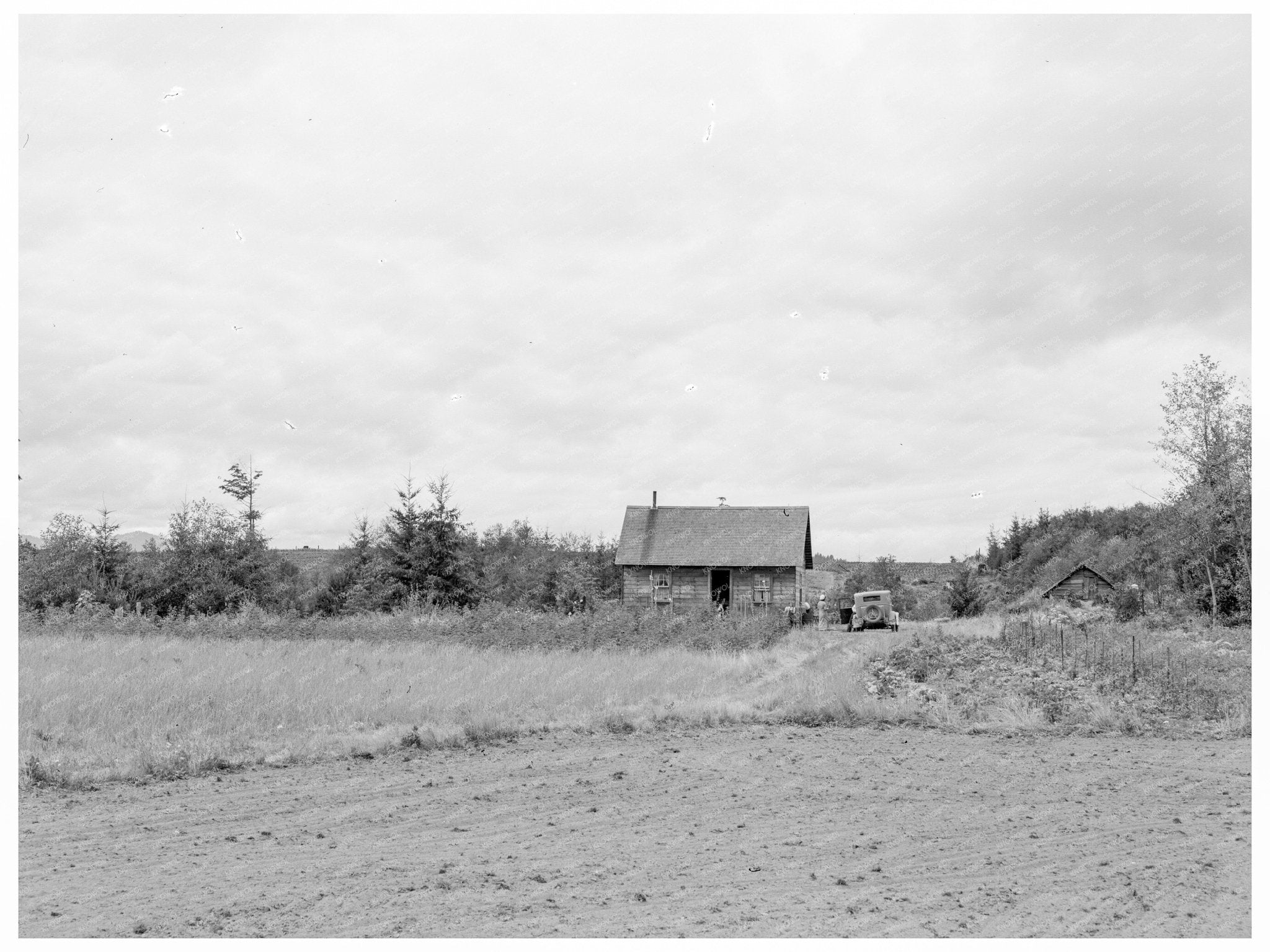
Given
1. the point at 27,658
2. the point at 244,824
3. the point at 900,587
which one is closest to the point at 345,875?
the point at 244,824

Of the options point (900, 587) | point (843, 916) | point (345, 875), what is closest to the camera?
point (843, 916)

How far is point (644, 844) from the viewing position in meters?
7.20

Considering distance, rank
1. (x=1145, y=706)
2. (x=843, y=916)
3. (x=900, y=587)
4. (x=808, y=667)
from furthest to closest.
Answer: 1. (x=900, y=587)
2. (x=808, y=667)
3. (x=1145, y=706)
4. (x=843, y=916)

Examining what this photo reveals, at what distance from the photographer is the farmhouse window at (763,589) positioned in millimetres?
41188

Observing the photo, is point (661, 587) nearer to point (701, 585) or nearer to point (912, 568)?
point (701, 585)

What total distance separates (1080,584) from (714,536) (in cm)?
1801

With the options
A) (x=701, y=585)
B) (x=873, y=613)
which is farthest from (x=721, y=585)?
(x=873, y=613)

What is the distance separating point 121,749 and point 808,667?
1351cm

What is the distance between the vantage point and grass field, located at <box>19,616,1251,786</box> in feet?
35.9

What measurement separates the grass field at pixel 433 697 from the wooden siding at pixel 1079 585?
25.7 meters

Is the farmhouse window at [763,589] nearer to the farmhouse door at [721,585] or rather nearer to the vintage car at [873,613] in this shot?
the farmhouse door at [721,585]

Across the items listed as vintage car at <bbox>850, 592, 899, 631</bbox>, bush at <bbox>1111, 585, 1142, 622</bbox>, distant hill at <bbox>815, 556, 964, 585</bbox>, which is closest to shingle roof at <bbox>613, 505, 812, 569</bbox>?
vintage car at <bbox>850, 592, 899, 631</bbox>

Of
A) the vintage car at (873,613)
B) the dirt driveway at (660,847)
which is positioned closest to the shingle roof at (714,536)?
the vintage car at (873,613)

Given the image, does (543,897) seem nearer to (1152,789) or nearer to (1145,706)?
(1152,789)
